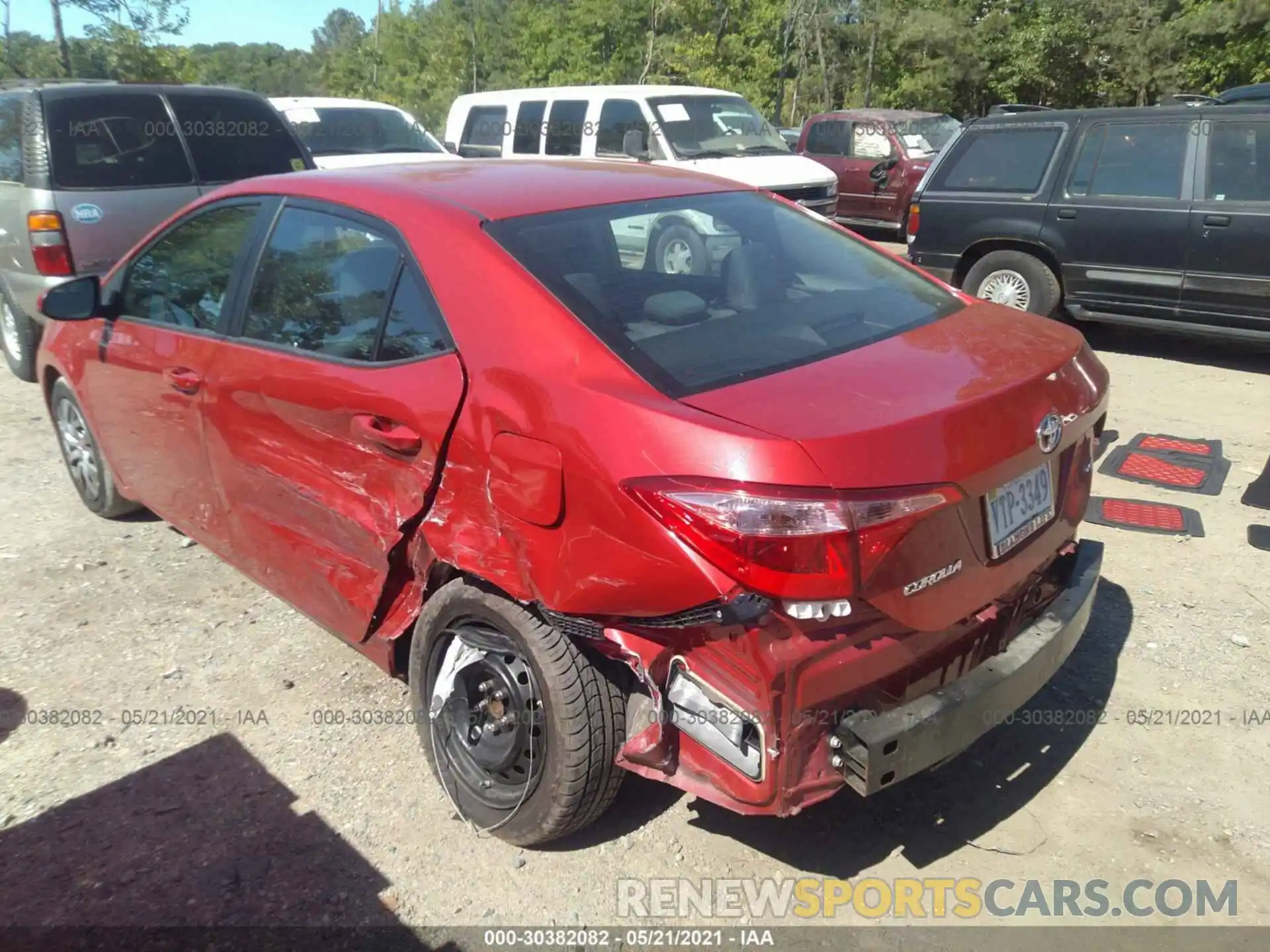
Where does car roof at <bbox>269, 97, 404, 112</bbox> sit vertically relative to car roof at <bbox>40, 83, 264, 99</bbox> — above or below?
below

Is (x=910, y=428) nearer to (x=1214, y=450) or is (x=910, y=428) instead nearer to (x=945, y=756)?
(x=945, y=756)

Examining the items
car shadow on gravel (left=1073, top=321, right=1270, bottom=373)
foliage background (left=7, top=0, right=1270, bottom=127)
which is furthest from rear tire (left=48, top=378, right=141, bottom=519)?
foliage background (left=7, top=0, right=1270, bottom=127)

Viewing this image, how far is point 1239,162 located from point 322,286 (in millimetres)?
6498

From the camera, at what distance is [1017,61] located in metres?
28.2

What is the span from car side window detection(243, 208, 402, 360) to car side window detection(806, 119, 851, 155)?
12.8m

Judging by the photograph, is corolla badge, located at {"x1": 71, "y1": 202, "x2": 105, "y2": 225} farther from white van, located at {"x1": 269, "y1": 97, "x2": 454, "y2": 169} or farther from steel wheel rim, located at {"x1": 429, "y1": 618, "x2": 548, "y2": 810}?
steel wheel rim, located at {"x1": 429, "y1": 618, "x2": 548, "y2": 810}

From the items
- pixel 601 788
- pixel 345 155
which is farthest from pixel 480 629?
pixel 345 155

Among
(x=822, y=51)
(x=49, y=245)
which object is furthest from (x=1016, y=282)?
(x=822, y=51)

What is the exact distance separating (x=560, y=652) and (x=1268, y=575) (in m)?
3.26

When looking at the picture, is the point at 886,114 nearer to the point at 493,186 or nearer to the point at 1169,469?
the point at 1169,469

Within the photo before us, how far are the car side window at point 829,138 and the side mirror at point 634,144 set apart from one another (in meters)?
5.53

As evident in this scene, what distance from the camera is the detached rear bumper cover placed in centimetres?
223

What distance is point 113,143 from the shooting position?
264 inches
